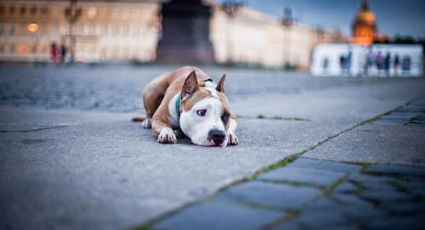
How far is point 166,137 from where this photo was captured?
4.26 metres

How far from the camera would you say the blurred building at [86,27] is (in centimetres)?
10219

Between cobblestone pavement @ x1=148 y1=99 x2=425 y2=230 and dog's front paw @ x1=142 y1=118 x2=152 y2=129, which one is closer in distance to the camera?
cobblestone pavement @ x1=148 y1=99 x2=425 y2=230

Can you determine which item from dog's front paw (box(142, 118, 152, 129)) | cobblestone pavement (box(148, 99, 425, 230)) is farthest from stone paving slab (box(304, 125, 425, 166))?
dog's front paw (box(142, 118, 152, 129))

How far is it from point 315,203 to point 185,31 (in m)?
32.3

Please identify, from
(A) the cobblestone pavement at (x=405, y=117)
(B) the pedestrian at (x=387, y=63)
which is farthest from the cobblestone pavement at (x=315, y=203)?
(B) the pedestrian at (x=387, y=63)

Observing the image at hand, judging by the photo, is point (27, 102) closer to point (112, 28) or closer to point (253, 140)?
point (253, 140)

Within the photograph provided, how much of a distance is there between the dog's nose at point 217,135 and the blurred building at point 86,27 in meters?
98.0

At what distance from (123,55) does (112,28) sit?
5514mm

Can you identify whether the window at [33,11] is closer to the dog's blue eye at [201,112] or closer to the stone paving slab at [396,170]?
the dog's blue eye at [201,112]

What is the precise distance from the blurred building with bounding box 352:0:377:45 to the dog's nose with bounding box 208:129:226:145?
145 m

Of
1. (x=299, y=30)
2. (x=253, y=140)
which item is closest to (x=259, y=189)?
(x=253, y=140)

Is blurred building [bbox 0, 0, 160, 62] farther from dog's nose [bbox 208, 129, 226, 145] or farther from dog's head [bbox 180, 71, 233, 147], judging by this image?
dog's nose [bbox 208, 129, 226, 145]

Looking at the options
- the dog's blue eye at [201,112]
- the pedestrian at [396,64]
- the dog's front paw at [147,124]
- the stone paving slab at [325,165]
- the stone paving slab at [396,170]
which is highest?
the dog's blue eye at [201,112]

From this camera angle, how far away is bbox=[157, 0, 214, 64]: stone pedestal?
34.3 metres
